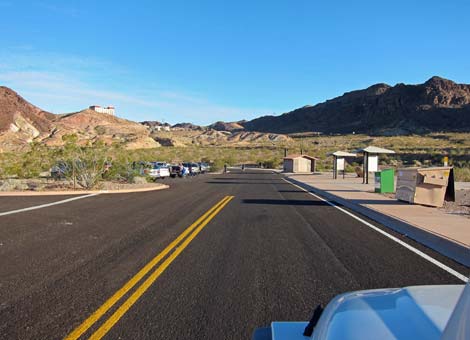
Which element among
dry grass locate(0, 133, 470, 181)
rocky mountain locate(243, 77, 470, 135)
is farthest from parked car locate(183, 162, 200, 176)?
rocky mountain locate(243, 77, 470, 135)

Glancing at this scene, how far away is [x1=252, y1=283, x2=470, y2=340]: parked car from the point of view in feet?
6.23

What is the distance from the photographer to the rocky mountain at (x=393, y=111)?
13500cm

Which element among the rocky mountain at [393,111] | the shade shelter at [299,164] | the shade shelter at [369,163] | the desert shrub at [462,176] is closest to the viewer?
the shade shelter at [369,163]

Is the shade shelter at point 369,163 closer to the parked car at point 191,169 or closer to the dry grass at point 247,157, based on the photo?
the dry grass at point 247,157

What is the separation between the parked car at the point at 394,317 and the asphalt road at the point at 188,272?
181 cm

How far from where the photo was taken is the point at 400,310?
8.17 feet

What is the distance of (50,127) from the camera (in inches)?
4227

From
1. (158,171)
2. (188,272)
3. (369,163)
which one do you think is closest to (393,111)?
(369,163)

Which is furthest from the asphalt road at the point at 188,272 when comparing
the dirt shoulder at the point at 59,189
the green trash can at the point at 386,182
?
the green trash can at the point at 386,182

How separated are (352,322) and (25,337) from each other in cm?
336

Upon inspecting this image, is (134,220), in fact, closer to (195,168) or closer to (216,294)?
(216,294)

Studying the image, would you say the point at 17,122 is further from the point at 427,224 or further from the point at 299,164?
the point at 427,224

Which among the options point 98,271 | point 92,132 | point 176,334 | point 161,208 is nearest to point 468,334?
point 176,334

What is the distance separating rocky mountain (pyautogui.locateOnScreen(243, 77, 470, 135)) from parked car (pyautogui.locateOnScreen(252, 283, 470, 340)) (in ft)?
443
